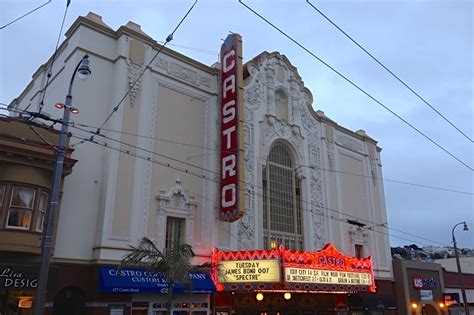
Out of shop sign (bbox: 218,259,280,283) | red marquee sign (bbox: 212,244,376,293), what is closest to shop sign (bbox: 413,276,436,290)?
red marquee sign (bbox: 212,244,376,293)

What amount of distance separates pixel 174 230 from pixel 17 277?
7.19 metres

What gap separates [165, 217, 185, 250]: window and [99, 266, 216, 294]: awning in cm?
200

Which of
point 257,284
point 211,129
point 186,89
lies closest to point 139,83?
point 186,89

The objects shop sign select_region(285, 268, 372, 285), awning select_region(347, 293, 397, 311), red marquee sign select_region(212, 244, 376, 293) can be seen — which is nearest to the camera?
red marquee sign select_region(212, 244, 376, 293)

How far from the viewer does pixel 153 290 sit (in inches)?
677

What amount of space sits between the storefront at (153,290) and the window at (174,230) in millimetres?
1746

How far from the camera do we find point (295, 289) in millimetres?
20109

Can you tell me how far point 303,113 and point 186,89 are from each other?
9190mm

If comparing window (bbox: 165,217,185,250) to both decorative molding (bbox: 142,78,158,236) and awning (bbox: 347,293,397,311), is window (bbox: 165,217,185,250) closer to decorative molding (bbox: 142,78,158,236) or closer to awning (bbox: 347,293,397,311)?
decorative molding (bbox: 142,78,158,236)

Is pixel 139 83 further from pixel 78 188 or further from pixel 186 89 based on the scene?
pixel 78 188

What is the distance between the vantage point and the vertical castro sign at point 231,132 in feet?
66.2

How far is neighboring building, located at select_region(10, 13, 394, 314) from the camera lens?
56.3ft

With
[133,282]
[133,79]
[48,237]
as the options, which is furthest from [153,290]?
[133,79]

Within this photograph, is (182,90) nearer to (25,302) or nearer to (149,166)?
(149,166)
